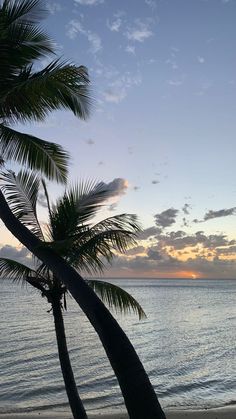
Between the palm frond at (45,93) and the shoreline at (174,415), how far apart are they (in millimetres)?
9838

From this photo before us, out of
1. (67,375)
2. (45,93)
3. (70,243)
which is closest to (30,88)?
(45,93)

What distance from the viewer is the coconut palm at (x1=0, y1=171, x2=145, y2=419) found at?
782cm

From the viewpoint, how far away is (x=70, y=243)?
711 centimetres

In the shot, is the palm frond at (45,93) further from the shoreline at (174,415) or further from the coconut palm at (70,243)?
the shoreline at (174,415)

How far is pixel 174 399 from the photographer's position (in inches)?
675

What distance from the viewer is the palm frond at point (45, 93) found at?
285 inches

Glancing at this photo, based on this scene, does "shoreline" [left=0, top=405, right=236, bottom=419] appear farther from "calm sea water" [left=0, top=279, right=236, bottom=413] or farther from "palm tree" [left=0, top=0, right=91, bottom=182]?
"palm tree" [left=0, top=0, right=91, bottom=182]

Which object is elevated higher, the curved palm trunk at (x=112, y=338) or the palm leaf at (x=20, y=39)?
the palm leaf at (x=20, y=39)

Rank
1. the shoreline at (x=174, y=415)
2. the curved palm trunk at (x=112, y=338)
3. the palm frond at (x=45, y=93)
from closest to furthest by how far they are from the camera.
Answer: the curved palm trunk at (x=112, y=338)
the palm frond at (x=45, y=93)
the shoreline at (x=174, y=415)

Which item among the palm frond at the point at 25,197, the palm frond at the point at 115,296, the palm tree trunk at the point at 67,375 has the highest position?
the palm frond at the point at 25,197

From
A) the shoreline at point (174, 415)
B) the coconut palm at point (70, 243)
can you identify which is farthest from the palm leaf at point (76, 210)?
the shoreline at point (174, 415)

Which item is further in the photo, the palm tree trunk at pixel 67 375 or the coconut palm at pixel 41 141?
the palm tree trunk at pixel 67 375

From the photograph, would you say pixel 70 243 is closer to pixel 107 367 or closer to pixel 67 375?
pixel 67 375

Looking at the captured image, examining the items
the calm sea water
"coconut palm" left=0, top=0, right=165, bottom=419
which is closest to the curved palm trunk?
"coconut palm" left=0, top=0, right=165, bottom=419
